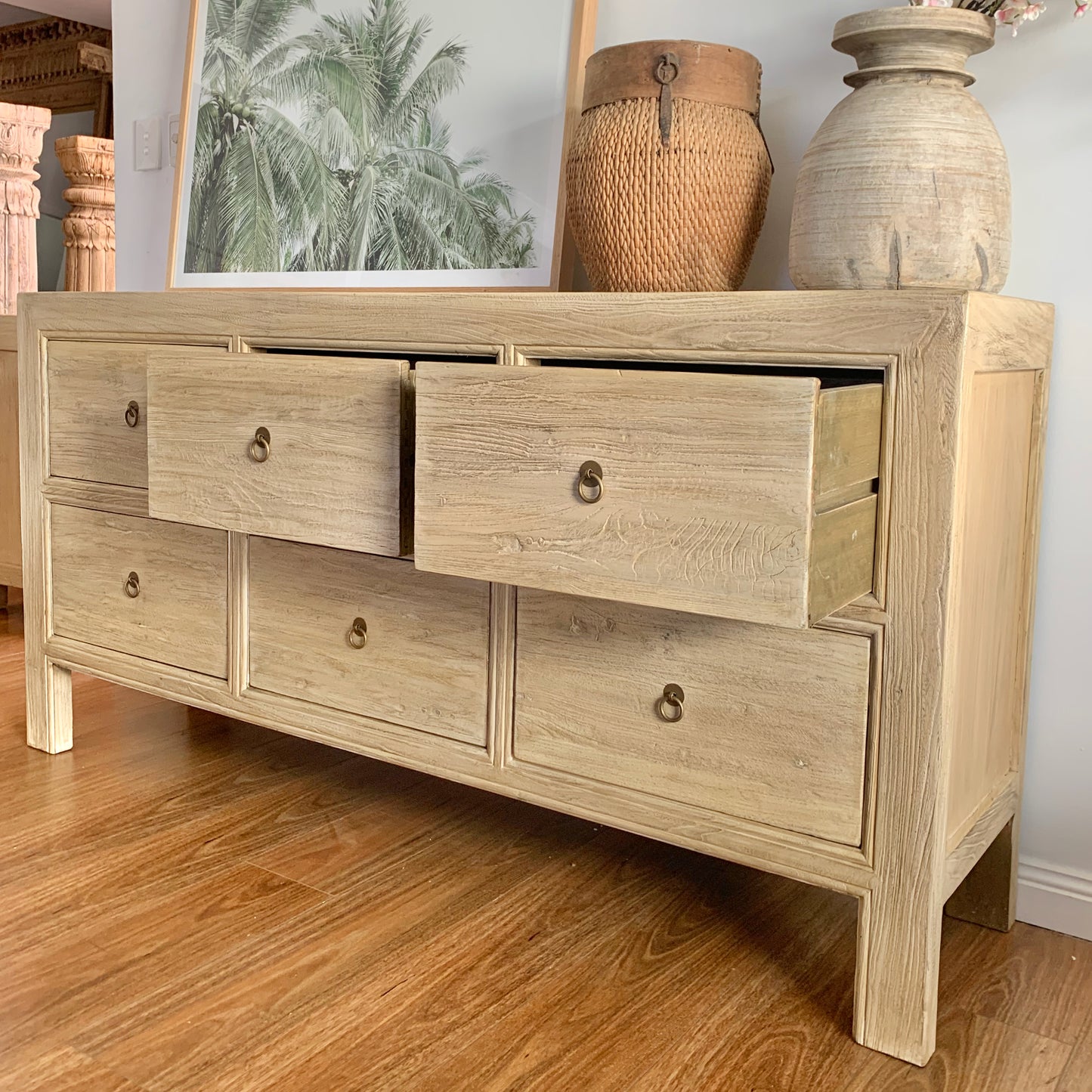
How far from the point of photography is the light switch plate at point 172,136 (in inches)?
91.0

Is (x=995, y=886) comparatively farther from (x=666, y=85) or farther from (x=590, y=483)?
(x=666, y=85)

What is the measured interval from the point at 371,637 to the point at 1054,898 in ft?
2.91

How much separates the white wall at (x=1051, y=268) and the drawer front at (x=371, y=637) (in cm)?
63

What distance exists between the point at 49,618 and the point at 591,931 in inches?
40.5

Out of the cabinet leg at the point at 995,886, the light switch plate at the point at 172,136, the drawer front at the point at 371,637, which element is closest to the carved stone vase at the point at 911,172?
the drawer front at the point at 371,637

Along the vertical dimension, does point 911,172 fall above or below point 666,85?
below

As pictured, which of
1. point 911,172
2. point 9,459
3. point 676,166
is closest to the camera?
point 911,172

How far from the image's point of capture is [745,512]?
39.4 inches

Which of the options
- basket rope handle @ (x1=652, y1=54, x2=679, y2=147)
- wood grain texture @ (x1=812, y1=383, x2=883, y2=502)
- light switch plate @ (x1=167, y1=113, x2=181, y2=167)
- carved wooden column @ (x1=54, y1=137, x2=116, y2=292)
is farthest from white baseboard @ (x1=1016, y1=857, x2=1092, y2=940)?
carved wooden column @ (x1=54, y1=137, x2=116, y2=292)

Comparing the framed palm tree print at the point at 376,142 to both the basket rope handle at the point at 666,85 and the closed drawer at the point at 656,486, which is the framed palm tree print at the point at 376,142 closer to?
the basket rope handle at the point at 666,85

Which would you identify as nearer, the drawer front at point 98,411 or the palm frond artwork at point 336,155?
the drawer front at point 98,411

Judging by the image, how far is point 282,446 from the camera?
134cm

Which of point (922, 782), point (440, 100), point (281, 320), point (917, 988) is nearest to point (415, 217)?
point (440, 100)

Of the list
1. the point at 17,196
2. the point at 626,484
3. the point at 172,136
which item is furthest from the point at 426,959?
the point at 17,196
